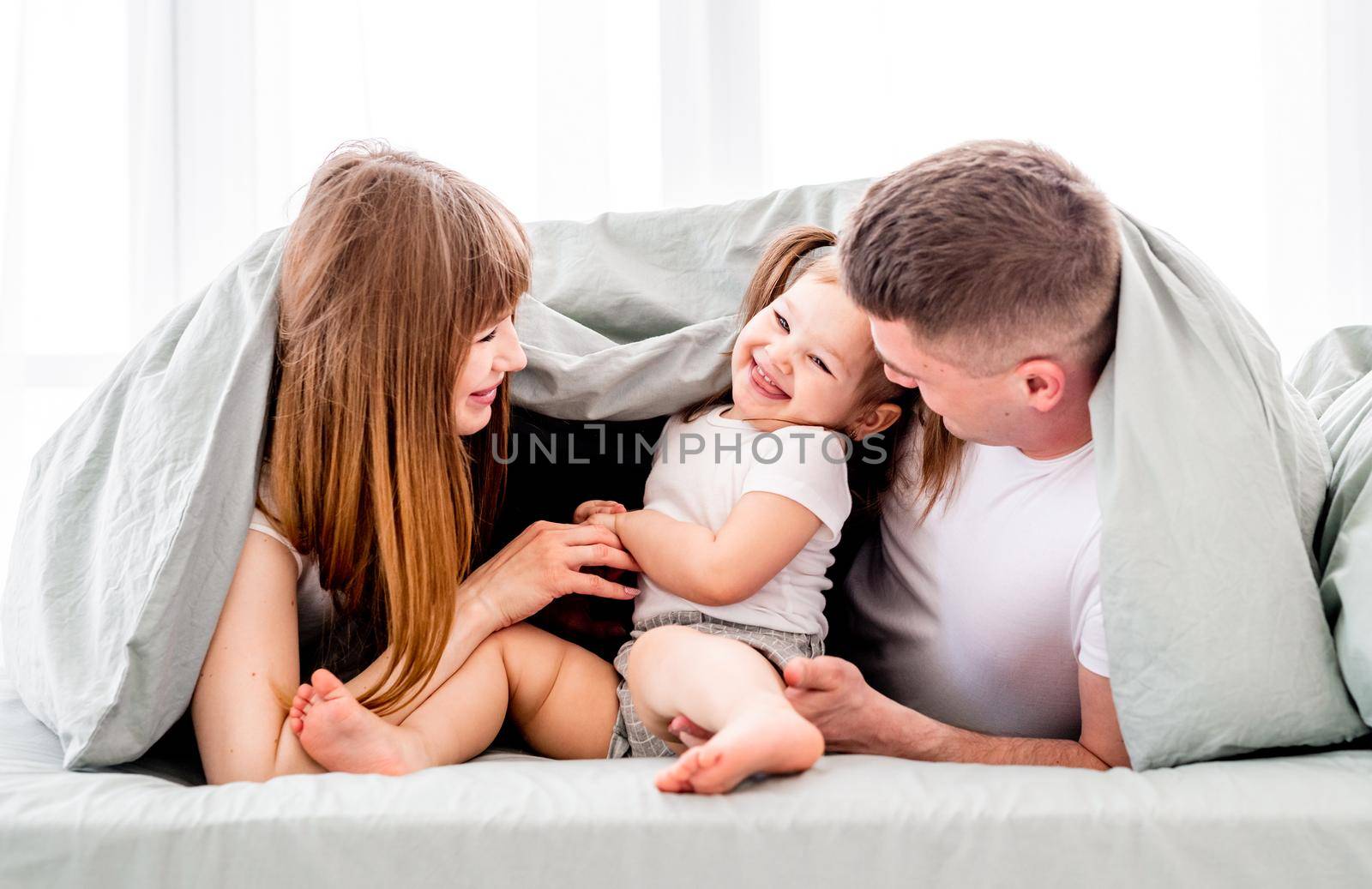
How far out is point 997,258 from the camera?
0.88 metres

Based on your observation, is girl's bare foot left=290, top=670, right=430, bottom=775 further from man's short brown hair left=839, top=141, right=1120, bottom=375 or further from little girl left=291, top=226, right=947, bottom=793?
man's short brown hair left=839, top=141, right=1120, bottom=375

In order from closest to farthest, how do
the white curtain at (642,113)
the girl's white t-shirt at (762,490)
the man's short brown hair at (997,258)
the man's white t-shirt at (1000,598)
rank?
the man's short brown hair at (997,258) < the man's white t-shirt at (1000,598) < the girl's white t-shirt at (762,490) < the white curtain at (642,113)

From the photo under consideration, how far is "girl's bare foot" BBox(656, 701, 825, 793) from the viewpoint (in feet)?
2.46

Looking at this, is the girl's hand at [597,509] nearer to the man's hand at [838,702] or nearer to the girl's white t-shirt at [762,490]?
the girl's white t-shirt at [762,490]

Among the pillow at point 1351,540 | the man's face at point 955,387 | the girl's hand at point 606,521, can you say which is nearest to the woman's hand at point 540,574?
the girl's hand at point 606,521

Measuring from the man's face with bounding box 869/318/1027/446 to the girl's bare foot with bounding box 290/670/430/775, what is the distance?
1.84 ft

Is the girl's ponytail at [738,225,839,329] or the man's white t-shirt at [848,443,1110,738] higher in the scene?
the girl's ponytail at [738,225,839,329]

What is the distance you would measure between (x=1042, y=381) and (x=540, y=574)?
0.53m

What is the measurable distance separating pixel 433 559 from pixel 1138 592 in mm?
636

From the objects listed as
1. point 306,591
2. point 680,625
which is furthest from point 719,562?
point 306,591

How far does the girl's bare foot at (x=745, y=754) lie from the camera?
29.5 inches

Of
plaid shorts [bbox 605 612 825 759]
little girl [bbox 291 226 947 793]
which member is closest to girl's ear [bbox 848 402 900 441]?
little girl [bbox 291 226 947 793]

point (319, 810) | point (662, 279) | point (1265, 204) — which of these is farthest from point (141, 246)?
point (1265, 204)

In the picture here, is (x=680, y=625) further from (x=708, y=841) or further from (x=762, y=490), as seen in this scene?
(x=708, y=841)
